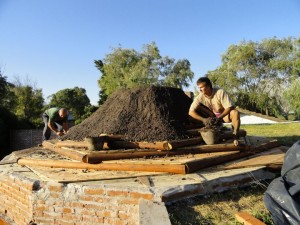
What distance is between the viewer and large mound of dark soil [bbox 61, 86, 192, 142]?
15.8 ft

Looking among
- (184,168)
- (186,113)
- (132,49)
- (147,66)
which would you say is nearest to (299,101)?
(186,113)

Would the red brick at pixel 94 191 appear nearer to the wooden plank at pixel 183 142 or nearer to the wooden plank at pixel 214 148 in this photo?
the wooden plank at pixel 183 142

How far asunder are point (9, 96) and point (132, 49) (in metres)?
17.1

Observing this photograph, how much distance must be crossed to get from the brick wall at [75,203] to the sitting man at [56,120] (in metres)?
3.31

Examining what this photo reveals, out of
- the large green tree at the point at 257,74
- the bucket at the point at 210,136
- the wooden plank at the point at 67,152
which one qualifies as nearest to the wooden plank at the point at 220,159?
the bucket at the point at 210,136

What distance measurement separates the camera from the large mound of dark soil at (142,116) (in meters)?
4.81

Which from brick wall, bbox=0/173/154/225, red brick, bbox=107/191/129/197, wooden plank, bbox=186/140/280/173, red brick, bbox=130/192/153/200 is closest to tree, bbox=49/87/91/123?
wooden plank, bbox=186/140/280/173

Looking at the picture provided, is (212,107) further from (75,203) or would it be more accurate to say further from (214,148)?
(75,203)

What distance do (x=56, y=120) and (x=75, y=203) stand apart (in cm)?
438

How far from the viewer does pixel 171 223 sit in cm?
243

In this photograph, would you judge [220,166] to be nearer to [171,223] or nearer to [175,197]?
[175,197]

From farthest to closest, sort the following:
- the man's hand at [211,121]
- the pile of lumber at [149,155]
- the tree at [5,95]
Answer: the tree at [5,95]
the man's hand at [211,121]
the pile of lumber at [149,155]

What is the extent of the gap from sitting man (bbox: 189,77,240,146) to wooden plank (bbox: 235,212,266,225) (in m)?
2.15

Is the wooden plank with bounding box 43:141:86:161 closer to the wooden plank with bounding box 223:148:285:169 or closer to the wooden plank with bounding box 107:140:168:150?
the wooden plank with bounding box 107:140:168:150
